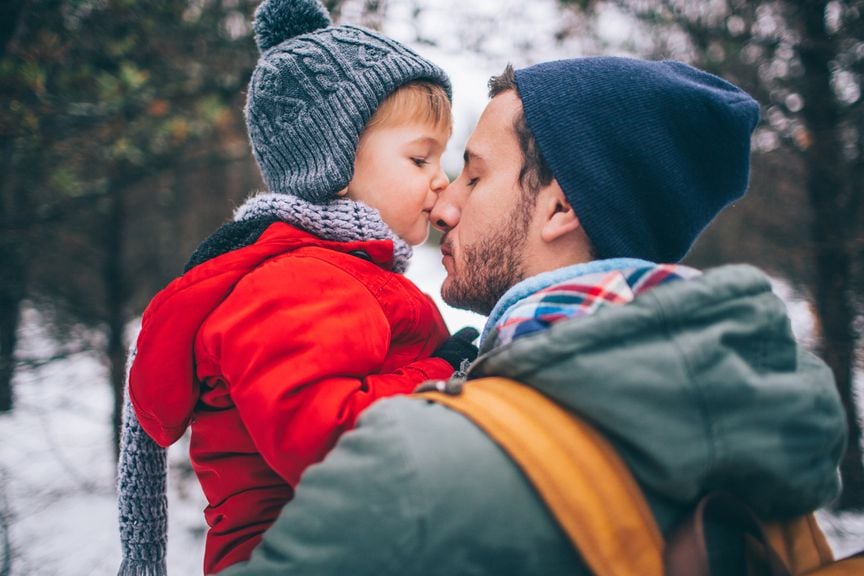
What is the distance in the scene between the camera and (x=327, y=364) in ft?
4.23

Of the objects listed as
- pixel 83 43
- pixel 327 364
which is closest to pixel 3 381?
pixel 83 43

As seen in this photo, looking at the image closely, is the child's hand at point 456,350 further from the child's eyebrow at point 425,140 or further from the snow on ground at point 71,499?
the snow on ground at point 71,499

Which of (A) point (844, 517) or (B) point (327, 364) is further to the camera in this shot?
(A) point (844, 517)

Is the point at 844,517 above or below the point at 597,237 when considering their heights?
below

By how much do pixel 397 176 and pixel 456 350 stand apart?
A: 0.52 metres

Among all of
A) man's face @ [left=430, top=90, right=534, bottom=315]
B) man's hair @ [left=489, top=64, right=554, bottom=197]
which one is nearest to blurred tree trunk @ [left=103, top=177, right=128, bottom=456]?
man's face @ [left=430, top=90, right=534, bottom=315]

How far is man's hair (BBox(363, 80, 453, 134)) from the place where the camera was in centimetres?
181

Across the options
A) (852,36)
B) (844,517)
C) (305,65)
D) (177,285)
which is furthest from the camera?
(844,517)

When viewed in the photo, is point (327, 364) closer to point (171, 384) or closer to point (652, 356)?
point (171, 384)

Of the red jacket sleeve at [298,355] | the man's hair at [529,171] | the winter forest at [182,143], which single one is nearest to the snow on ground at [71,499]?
the winter forest at [182,143]

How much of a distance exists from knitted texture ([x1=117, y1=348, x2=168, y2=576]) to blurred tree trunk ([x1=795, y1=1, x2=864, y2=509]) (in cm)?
330

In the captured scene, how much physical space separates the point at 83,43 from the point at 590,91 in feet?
10.5

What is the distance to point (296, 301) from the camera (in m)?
1.37

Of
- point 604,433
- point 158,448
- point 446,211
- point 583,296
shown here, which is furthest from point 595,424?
point 158,448
